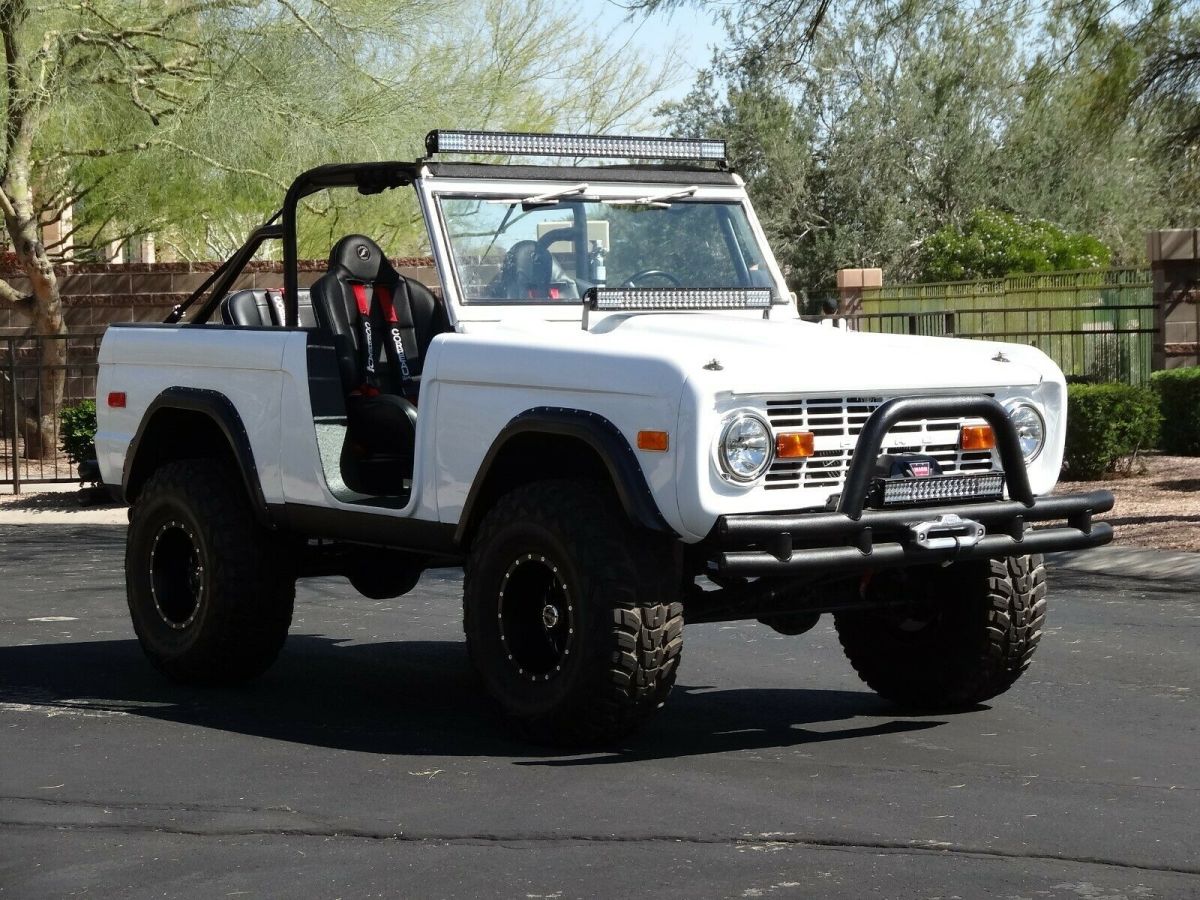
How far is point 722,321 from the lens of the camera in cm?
767

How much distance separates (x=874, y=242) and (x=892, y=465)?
120 feet

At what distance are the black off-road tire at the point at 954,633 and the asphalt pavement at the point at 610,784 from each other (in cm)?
15

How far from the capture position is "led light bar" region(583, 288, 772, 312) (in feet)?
24.4

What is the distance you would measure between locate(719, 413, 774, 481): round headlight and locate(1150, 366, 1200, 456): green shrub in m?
13.5

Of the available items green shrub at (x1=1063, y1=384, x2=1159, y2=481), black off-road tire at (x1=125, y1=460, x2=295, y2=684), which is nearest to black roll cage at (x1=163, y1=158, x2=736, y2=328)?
black off-road tire at (x1=125, y1=460, x2=295, y2=684)

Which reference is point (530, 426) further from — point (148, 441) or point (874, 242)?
point (874, 242)

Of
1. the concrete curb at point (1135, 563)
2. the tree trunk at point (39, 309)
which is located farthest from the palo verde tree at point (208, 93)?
the concrete curb at point (1135, 563)

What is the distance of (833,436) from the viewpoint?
21.2 ft

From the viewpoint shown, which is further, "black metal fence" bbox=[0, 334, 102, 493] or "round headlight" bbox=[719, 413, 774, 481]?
"black metal fence" bbox=[0, 334, 102, 493]

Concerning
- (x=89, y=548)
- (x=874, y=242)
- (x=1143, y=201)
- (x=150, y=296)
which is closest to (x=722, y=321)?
(x=89, y=548)

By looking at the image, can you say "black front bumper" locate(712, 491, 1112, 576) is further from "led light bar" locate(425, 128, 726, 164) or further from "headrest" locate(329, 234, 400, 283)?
"headrest" locate(329, 234, 400, 283)

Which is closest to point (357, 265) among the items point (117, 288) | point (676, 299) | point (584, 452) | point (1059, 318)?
point (676, 299)

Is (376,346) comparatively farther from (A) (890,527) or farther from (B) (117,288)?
(B) (117,288)

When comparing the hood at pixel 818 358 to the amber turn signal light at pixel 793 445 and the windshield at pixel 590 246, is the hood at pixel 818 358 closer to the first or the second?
the amber turn signal light at pixel 793 445
